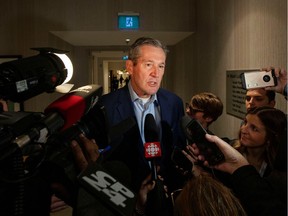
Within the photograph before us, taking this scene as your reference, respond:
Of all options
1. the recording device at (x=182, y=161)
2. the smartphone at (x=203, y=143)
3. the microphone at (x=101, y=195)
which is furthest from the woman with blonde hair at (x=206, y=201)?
A: the recording device at (x=182, y=161)

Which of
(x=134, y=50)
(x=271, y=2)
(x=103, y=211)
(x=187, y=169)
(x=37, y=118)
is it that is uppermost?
(x=271, y=2)

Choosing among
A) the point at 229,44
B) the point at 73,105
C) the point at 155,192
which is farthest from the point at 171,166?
the point at 229,44

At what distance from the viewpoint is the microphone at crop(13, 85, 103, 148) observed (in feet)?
1.72

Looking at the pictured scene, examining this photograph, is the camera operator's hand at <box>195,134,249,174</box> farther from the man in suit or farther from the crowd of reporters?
the man in suit

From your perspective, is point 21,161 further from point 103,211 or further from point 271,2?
point 271,2

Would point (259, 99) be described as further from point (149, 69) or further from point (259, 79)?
point (149, 69)

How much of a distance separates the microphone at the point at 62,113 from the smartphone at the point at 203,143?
0.42 m

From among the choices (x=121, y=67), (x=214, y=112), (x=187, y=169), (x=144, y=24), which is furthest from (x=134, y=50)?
(x=121, y=67)

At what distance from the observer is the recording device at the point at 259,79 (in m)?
1.43

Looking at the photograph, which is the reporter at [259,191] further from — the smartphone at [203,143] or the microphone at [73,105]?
the microphone at [73,105]

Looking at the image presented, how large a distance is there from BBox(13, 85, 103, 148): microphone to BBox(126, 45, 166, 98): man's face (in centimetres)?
83

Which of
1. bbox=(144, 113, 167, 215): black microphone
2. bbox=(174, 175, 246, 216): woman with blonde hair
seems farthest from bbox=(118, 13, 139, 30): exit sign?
bbox=(174, 175, 246, 216): woman with blonde hair

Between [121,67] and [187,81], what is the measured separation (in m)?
5.26

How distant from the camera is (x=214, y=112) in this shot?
214cm
